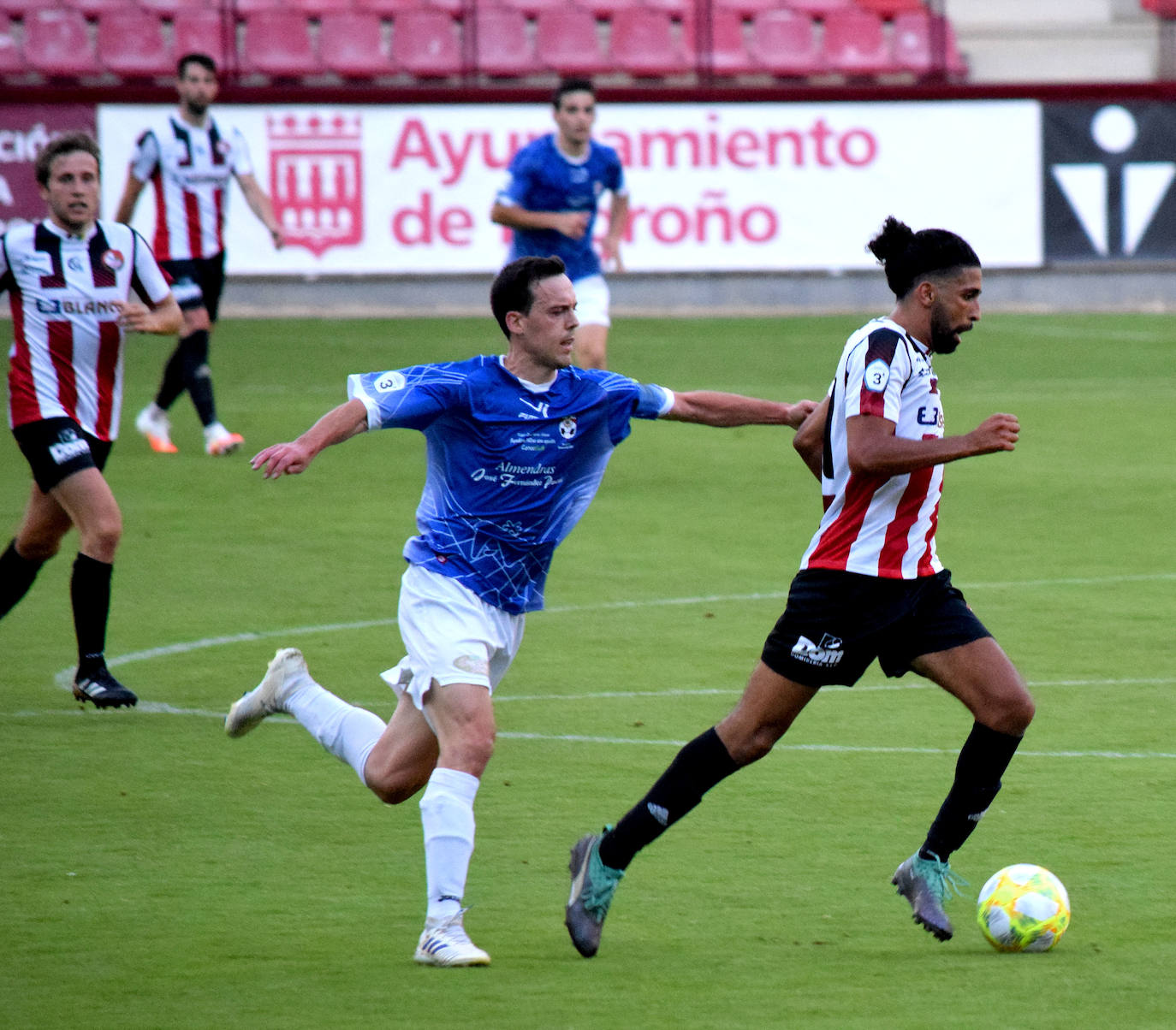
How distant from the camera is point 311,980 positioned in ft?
15.7

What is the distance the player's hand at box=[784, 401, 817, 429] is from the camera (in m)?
5.65

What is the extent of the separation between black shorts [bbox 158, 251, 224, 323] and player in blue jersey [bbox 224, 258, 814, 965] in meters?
8.63

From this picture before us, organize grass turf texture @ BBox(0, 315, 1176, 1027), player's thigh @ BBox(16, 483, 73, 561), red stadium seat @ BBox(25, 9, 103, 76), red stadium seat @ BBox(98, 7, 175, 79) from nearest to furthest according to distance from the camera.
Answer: grass turf texture @ BBox(0, 315, 1176, 1027) < player's thigh @ BBox(16, 483, 73, 561) < red stadium seat @ BBox(25, 9, 103, 76) < red stadium seat @ BBox(98, 7, 175, 79)

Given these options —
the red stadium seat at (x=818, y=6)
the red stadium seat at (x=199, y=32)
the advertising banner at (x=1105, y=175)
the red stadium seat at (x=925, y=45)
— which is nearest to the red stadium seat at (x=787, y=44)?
the red stadium seat at (x=818, y=6)

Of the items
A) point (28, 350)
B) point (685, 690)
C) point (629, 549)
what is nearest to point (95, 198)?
point (28, 350)

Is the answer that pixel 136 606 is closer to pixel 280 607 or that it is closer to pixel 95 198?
pixel 280 607

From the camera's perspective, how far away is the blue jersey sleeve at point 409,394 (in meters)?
5.21

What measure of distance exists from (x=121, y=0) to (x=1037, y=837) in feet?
67.5

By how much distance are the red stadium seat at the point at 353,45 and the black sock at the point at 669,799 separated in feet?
64.6

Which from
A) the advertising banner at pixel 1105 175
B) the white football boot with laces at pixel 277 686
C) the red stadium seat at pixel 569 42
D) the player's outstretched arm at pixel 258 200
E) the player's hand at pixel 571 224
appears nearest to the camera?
the white football boot with laces at pixel 277 686

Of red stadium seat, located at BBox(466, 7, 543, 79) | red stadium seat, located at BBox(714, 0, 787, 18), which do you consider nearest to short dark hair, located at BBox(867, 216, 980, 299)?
red stadium seat, located at BBox(466, 7, 543, 79)

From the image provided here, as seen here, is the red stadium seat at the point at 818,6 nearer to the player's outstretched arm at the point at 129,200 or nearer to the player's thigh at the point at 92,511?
the player's outstretched arm at the point at 129,200

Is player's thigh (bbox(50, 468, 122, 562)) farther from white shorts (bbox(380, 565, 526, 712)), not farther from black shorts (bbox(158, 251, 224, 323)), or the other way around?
black shorts (bbox(158, 251, 224, 323))

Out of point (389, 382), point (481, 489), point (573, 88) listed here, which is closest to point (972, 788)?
point (481, 489)
